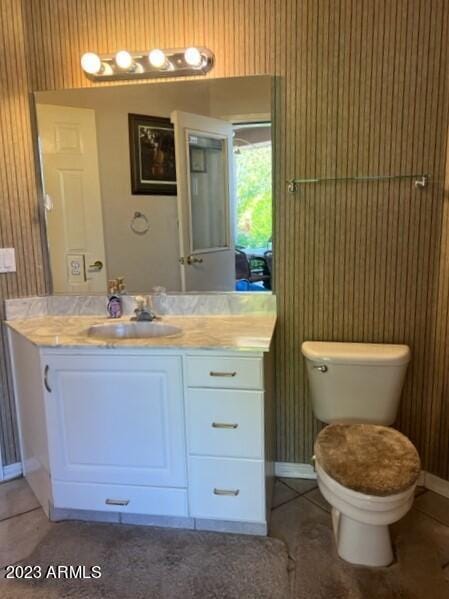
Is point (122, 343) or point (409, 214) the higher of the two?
point (409, 214)

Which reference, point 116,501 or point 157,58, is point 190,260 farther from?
point 116,501

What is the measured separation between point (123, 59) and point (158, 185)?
59 centimetres

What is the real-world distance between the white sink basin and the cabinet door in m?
0.33

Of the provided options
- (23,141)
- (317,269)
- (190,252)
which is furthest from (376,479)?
(23,141)

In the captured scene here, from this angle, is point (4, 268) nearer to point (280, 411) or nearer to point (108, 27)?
point (108, 27)

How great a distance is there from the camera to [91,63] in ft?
7.13

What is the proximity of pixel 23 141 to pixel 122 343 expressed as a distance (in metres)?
1.22

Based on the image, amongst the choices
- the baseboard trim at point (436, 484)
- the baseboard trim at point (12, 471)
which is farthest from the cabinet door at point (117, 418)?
the baseboard trim at point (436, 484)

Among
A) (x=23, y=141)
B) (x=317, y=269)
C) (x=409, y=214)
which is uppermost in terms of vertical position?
(x=23, y=141)

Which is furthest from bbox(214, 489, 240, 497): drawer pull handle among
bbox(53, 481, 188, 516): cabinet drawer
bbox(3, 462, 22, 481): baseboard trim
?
bbox(3, 462, 22, 481): baseboard trim

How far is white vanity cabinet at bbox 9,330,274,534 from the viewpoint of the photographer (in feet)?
5.99

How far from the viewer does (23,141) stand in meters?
2.31

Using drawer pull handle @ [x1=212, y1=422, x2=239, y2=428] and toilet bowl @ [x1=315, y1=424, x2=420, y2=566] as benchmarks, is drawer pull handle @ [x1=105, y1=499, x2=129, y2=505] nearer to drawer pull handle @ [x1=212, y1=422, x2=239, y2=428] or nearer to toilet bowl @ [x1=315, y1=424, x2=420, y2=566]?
drawer pull handle @ [x1=212, y1=422, x2=239, y2=428]

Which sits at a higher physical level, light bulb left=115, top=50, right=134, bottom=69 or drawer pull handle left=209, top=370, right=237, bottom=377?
light bulb left=115, top=50, right=134, bottom=69
